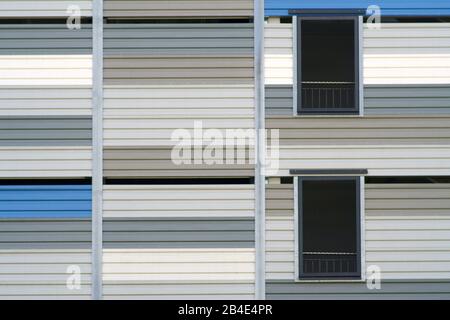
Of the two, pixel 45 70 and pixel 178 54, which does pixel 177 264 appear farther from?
pixel 45 70

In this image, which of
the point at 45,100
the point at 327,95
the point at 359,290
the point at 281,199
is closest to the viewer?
the point at 359,290

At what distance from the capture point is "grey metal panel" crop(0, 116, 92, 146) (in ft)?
34.6

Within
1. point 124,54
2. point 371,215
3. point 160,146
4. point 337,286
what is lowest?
point 337,286

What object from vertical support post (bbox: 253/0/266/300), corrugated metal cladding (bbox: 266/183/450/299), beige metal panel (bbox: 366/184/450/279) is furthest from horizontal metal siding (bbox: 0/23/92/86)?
beige metal panel (bbox: 366/184/450/279)

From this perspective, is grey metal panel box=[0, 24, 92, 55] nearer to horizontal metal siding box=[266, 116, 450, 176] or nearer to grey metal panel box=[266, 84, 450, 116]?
grey metal panel box=[266, 84, 450, 116]

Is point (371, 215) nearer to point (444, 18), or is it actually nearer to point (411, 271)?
point (411, 271)

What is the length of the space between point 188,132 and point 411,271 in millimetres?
3452

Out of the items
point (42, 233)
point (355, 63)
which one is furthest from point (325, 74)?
point (42, 233)

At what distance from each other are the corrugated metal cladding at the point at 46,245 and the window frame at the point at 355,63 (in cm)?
302

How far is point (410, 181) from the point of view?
10.5 m

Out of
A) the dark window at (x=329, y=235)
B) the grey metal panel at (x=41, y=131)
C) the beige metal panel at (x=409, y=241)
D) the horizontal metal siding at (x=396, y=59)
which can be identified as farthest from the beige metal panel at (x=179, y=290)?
the horizontal metal siding at (x=396, y=59)

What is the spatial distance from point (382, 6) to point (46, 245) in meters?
5.48

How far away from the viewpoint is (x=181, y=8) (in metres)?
10.7

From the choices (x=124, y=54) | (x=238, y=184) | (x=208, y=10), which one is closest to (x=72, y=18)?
(x=124, y=54)
